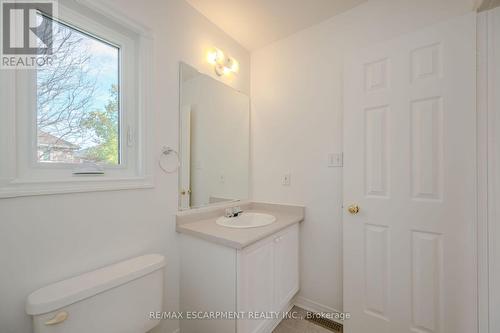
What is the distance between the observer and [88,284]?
933 millimetres

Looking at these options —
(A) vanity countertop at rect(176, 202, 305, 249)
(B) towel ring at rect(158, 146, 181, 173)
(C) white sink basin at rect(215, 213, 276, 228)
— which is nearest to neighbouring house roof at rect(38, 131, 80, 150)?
(B) towel ring at rect(158, 146, 181, 173)

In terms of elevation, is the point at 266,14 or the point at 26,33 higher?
the point at 266,14

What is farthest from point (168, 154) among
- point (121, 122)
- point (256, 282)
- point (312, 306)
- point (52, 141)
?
point (312, 306)

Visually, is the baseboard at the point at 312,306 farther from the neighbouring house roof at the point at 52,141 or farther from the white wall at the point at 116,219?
the neighbouring house roof at the point at 52,141

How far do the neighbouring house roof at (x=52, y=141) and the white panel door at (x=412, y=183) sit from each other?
1713 mm

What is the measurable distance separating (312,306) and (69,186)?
6.44 feet

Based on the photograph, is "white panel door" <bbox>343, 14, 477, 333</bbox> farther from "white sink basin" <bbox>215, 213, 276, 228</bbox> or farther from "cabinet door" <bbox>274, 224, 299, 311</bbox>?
"white sink basin" <bbox>215, 213, 276, 228</bbox>

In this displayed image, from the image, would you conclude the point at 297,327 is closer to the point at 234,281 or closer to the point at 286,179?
the point at 234,281

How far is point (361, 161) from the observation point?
4.76 feet

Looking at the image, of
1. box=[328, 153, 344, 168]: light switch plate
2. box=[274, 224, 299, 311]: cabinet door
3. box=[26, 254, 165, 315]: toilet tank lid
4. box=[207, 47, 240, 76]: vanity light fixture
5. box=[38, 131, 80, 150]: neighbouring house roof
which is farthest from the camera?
box=[207, 47, 240, 76]: vanity light fixture

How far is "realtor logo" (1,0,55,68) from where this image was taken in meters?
0.87

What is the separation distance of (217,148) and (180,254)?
911 millimetres

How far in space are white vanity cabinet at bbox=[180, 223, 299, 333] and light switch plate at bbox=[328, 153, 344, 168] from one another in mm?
674

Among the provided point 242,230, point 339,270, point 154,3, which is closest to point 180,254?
point 242,230
